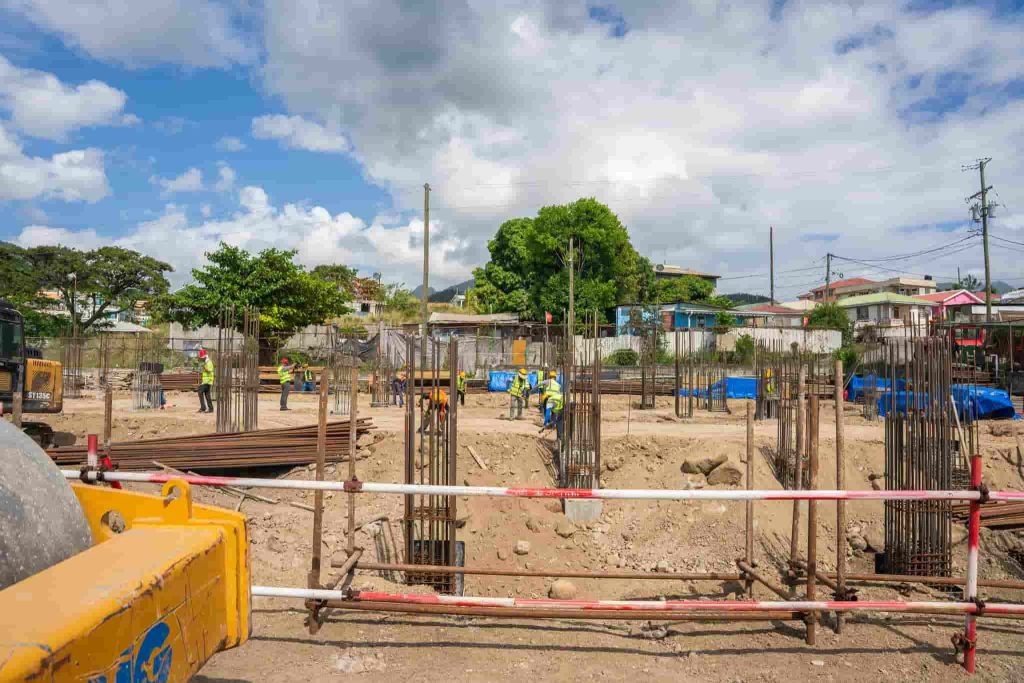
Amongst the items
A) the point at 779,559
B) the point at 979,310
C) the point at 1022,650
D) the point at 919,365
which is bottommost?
the point at 779,559

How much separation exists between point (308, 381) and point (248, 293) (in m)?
7.73

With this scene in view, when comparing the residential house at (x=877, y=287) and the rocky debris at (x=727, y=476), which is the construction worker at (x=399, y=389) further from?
the residential house at (x=877, y=287)

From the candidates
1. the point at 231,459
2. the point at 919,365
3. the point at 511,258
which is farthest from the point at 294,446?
the point at 511,258

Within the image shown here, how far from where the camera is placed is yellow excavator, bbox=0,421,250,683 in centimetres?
157

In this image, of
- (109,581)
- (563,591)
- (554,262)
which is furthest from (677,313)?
(109,581)

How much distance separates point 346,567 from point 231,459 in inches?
281

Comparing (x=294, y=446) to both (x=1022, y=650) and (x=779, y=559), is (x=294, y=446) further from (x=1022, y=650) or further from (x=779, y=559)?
(x=1022, y=650)

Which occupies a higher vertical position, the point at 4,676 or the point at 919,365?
the point at 919,365

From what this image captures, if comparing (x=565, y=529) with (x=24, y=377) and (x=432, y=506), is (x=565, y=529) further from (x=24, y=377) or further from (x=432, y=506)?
(x=24, y=377)

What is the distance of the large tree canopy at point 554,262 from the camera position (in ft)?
132

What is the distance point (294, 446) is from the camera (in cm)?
1201

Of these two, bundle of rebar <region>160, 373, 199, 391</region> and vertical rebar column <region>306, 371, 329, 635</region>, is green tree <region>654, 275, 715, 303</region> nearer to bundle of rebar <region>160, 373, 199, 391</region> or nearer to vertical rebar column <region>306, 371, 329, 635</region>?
bundle of rebar <region>160, 373, 199, 391</region>

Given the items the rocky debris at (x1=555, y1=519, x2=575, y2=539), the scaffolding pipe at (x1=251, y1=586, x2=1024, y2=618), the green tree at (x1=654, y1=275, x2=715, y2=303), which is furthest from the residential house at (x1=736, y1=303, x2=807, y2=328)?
the scaffolding pipe at (x1=251, y1=586, x2=1024, y2=618)

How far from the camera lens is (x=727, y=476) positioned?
35.8 ft
